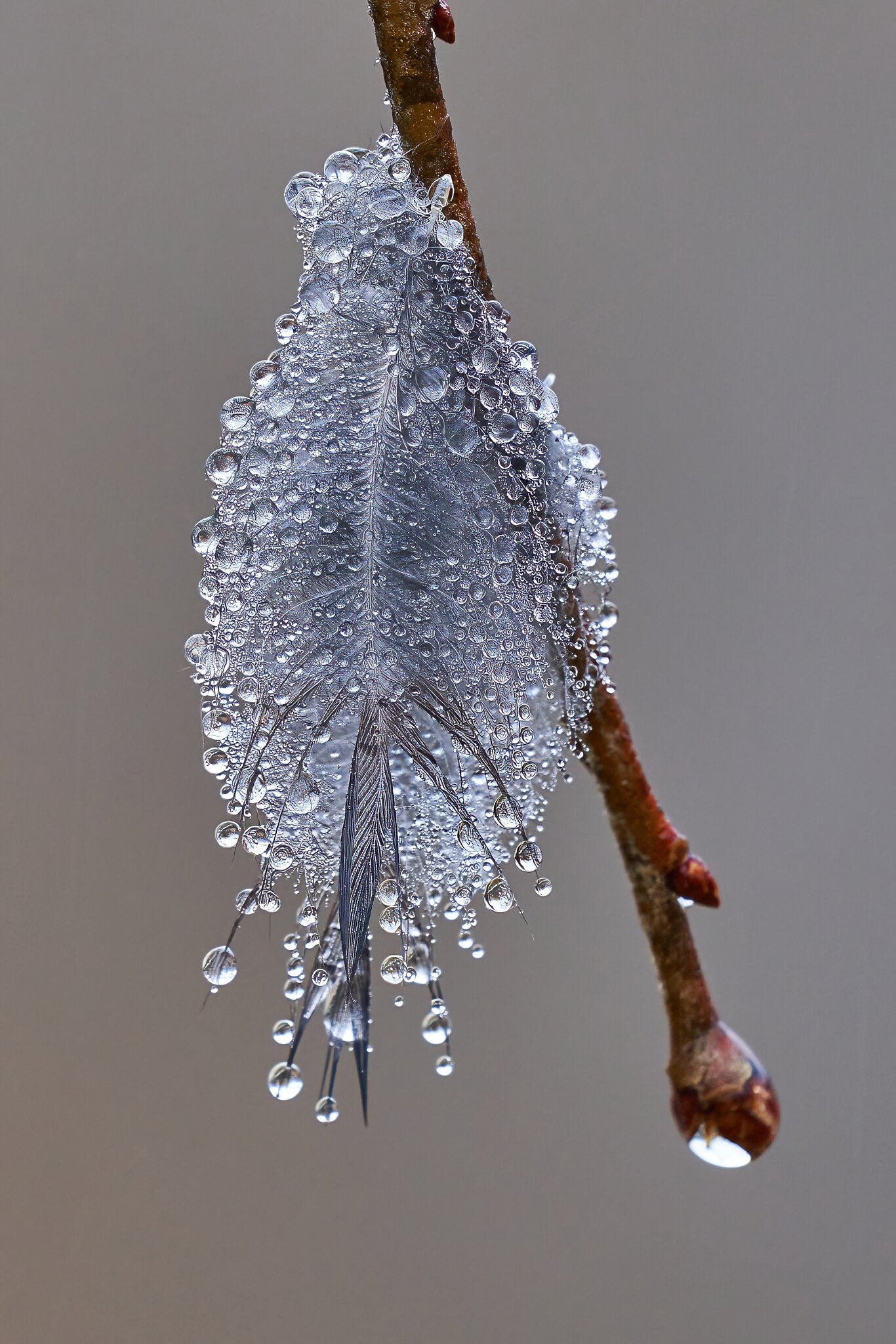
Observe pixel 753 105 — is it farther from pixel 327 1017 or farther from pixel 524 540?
pixel 327 1017

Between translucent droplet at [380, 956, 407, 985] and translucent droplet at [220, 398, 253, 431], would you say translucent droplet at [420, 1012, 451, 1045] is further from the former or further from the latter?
translucent droplet at [220, 398, 253, 431]

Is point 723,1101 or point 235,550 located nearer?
point 235,550

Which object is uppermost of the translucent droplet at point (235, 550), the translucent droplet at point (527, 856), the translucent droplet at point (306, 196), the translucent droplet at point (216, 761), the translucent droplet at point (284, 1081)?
the translucent droplet at point (306, 196)

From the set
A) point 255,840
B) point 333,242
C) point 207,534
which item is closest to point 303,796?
point 255,840

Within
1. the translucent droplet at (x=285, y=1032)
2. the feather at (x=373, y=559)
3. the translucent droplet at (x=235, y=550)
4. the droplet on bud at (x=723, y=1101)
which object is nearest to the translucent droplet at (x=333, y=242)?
the feather at (x=373, y=559)

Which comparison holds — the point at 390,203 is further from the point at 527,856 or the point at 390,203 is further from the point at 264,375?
the point at 527,856

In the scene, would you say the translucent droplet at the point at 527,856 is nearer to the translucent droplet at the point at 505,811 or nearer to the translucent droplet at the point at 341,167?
the translucent droplet at the point at 505,811
